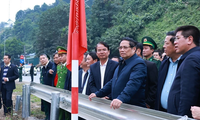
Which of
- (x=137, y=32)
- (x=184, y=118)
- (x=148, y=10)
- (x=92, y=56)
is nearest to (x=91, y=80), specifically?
(x=92, y=56)

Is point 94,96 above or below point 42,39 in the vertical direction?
below

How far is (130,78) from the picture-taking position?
2.83m

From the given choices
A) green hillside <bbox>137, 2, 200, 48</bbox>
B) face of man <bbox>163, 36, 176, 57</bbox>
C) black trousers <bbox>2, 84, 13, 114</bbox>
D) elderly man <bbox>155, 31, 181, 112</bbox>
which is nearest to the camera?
elderly man <bbox>155, 31, 181, 112</bbox>

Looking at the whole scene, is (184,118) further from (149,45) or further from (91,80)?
(149,45)

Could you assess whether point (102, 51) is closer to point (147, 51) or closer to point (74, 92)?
point (147, 51)

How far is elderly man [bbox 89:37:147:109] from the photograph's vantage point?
2.73 m

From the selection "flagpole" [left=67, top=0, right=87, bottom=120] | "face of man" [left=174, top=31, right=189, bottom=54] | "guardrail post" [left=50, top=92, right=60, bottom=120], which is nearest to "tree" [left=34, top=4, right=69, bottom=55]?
"guardrail post" [left=50, top=92, right=60, bottom=120]

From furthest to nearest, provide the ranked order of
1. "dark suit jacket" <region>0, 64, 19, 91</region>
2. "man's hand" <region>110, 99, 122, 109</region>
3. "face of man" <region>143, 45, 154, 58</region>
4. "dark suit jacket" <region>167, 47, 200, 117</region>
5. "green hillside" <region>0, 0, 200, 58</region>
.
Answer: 1. "green hillside" <region>0, 0, 200, 58</region>
2. "dark suit jacket" <region>0, 64, 19, 91</region>
3. "face of man" <region>143, 45, 154, 58</region>
4. "man's hand" <region>110, 99, 122, 109</region>
5. "dark suit jacket" <region>167, 47, 200, 117</region>

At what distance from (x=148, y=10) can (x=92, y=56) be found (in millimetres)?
29660

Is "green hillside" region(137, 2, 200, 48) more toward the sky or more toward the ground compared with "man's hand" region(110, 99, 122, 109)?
more toward the sky

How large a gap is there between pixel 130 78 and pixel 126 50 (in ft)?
1.60

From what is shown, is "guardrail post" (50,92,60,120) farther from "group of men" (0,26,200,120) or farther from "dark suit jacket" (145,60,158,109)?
"dark suit jacket" (145,60,158,109)

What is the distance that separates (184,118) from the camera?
1.84 metres

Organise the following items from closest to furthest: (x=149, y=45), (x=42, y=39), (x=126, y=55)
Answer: (x=126, y=55), (x=149, y=45), (x=42, y=39)
